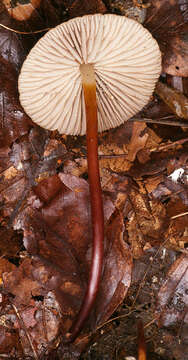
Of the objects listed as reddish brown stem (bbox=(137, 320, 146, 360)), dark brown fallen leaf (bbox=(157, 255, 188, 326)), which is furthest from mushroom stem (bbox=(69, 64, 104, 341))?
dark brown fallen leaf (bbox=(157, 255, 188, 326))

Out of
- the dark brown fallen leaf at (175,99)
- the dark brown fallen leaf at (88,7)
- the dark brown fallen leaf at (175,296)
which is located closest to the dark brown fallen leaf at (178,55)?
the dark brown fallen leaf at (175,99)

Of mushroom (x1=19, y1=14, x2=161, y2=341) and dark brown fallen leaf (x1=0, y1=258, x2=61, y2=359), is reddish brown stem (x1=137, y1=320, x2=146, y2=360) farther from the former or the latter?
dark brown fallen leaf (x1=0, y1=258, x2=61, y2=359)

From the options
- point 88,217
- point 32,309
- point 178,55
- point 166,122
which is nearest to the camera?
point 32,309

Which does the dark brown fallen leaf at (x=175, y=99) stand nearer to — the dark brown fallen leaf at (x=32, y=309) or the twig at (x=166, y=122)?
the twig at (x=166, y=122)

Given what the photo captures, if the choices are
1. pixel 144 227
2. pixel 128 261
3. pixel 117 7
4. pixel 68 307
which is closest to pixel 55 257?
pixel 68 307

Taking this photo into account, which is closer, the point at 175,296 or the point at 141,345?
the point at 141,345

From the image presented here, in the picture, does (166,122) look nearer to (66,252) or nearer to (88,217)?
(88,217)

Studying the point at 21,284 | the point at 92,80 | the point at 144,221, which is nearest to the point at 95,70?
the point at 92,80

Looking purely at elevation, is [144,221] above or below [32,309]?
above
